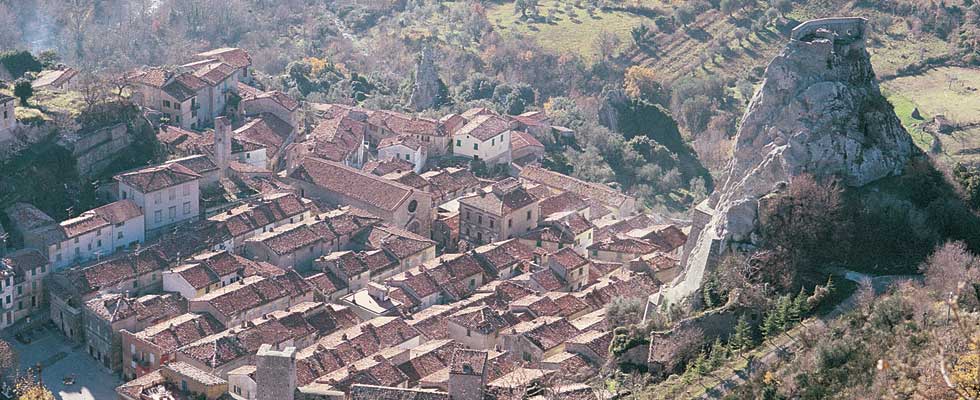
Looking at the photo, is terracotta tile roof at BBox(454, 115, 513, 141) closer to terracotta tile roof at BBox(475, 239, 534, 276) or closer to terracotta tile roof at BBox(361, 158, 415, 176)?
terracotta tile roof at BBox(361, 158, 415, 176)

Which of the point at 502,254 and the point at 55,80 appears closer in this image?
the point at 502,254

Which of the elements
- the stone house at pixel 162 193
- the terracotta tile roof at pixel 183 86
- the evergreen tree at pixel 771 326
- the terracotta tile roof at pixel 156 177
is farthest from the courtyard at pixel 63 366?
the evergreen tree at pixel 771 326

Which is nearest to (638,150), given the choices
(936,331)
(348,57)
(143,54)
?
(348,57)

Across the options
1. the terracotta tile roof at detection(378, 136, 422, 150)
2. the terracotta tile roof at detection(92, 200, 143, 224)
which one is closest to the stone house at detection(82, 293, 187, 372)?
the terracotta tile roof at detection(92, 200, 143, 224)

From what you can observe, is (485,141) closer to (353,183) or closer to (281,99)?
(353,183)

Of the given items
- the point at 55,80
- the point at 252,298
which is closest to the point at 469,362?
the point at 252,298

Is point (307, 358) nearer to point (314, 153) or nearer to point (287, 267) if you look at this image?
point (287, 267)
